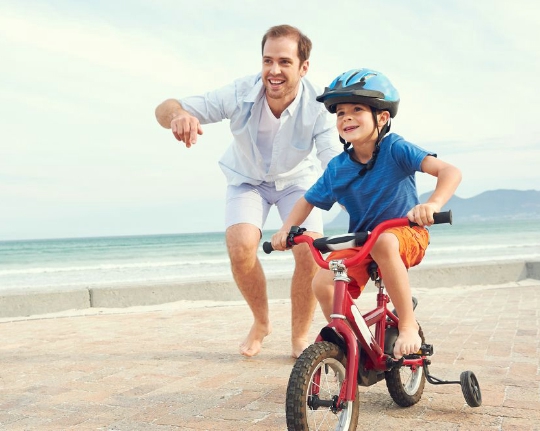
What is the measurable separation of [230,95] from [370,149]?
1.61 m

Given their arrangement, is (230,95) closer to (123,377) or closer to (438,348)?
(123,377)

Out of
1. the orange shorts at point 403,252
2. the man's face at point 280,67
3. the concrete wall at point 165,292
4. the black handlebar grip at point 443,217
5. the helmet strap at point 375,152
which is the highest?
the man's face at point 280,67

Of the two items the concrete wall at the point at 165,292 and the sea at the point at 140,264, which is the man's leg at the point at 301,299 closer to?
the concrete wall at the point at 165,292

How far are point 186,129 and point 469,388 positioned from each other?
1.97 meters

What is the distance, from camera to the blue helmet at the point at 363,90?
2878 mm

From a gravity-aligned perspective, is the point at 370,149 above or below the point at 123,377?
above

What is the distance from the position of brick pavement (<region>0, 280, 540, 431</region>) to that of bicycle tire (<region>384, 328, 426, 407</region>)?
0.20 feet

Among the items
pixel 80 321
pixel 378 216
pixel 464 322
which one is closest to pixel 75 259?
pixel 80 321

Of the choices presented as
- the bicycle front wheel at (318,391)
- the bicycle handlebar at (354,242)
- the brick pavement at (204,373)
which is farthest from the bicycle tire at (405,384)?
the bicycle handlebar at (354,242)

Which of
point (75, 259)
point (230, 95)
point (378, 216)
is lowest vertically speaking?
point (75, 259)

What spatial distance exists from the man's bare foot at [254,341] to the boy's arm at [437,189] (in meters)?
2.27

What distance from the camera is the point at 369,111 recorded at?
298cm

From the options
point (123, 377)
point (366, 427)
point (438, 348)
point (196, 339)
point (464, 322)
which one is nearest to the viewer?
point (366, 427)

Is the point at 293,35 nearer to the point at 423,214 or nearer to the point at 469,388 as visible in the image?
the point at 423,214
